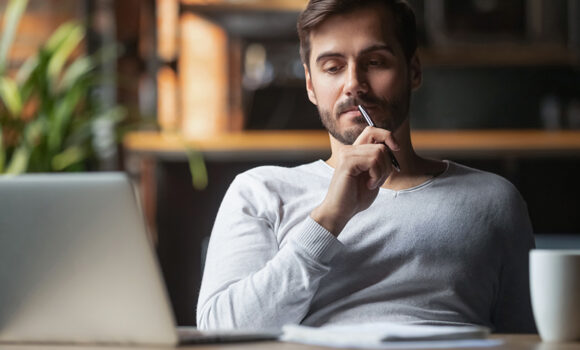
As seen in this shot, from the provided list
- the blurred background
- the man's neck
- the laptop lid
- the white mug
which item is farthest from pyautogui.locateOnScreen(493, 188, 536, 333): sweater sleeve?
the blurred background

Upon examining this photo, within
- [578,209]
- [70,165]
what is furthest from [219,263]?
[578,209]

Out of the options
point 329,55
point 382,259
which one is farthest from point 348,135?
point 382,259

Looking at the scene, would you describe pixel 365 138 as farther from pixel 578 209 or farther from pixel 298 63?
pixel 298 63

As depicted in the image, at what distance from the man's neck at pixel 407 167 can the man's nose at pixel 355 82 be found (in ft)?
0.31

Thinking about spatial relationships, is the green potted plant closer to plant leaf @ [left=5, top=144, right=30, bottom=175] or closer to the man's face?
plant leaf @ [left=5, top=144, right=30, bottom=175]

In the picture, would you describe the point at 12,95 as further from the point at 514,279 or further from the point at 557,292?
the point at 557,292

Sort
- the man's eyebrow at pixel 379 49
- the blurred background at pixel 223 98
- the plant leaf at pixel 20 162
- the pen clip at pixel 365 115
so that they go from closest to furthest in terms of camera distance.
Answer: the pen clip at pixel 365 115 < the man's eyebrow at pixel 379 49 < the plant leaf at pixel 20 162 < the blurred background at pixel 223 98

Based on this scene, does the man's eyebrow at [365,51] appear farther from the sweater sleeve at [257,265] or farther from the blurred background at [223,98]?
the blurred background at [223,98]

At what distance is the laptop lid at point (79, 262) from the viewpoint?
82 centimetres

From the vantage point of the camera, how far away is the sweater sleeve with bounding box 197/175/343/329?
111 cm

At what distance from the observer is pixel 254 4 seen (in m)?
3.45

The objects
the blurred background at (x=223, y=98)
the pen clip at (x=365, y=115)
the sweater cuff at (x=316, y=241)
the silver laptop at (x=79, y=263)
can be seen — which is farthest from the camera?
the blurred background at (x=223, y=98)

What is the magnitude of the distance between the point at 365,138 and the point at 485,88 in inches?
121

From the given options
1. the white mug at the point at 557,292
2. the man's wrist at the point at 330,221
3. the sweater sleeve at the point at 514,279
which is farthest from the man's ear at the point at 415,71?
the white mug at the point at 557,292
